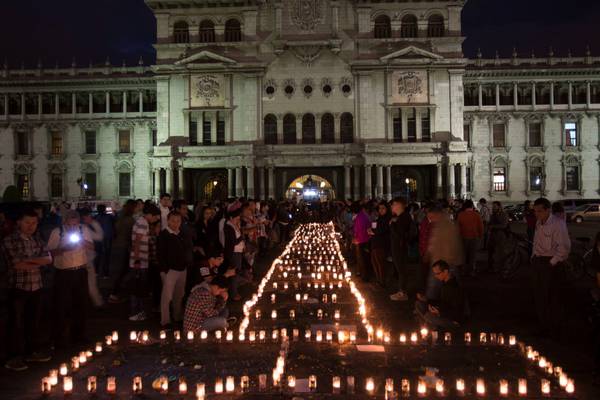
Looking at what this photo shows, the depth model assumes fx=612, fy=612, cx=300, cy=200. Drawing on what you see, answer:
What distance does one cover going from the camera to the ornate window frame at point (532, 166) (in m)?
57.5

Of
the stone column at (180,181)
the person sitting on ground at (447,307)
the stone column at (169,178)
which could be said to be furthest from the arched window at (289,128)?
the person sitting on ground at (447,307)

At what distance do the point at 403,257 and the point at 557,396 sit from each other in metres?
7.10

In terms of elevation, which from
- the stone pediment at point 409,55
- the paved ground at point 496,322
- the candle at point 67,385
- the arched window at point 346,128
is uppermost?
the stone pediment at point 409,55

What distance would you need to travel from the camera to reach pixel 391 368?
875 centimetres

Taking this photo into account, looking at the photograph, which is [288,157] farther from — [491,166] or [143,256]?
[143,256]

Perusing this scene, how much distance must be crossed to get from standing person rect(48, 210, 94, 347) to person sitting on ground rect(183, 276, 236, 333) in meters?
1.78

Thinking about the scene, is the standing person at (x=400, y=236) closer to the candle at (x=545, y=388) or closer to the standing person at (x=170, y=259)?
the standing person at (x=170, y=259)

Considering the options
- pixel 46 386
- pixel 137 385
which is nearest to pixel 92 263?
pixel 46 386

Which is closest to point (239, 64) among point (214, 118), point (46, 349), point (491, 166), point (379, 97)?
point (214, 118)

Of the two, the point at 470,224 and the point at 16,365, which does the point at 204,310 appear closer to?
the point at 16,365

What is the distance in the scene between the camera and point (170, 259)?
11.2 m

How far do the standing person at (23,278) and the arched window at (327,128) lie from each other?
139 ft

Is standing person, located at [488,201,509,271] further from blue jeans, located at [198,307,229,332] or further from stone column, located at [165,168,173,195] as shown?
stone column, located at [165,168,173,195]

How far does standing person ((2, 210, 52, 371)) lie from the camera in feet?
29.1
